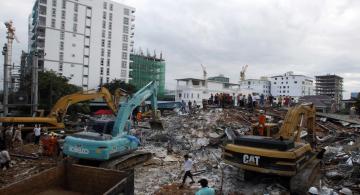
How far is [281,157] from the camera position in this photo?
927 centimetres

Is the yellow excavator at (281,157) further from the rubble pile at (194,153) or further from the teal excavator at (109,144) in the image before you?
the teal excavator at (109,144)

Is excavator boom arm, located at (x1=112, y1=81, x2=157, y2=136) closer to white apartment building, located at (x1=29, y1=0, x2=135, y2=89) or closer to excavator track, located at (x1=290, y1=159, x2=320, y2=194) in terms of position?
excavator track, located at (x1=290, y1=159, x2=320, y2=194)

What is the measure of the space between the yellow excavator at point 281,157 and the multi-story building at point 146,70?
7662 cm

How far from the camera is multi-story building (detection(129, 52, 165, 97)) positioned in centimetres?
8962

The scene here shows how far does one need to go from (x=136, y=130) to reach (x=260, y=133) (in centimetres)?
1157

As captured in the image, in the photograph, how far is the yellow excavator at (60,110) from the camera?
1822 cm

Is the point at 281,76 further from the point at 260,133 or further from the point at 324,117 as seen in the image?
the point at 260,133

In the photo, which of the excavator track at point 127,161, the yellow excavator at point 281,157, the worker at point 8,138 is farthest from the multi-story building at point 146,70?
the yellow excavator at point 281,157

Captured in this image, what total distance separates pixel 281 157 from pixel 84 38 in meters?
67.6

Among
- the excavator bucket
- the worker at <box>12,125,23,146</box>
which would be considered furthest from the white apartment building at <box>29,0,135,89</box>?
the excavator bucket

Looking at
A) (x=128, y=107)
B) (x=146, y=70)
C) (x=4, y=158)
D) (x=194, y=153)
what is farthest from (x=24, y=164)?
(x=146, y=70)

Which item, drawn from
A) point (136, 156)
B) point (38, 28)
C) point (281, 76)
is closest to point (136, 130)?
point (136, 156)

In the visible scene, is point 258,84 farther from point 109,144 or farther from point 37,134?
point 109,144

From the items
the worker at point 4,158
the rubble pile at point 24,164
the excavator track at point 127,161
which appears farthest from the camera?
the worker at point 4,158
